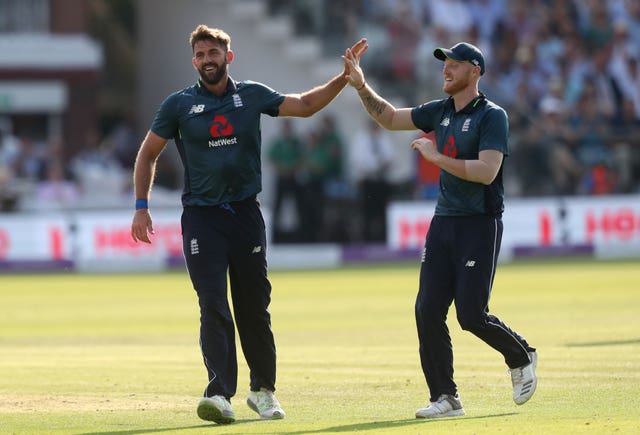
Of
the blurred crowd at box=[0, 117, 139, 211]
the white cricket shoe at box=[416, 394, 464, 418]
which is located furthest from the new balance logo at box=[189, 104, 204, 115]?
the blurred crowd at box=[0, 117, 139, 211]

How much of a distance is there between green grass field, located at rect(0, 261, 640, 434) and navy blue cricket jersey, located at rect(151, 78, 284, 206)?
137 cm

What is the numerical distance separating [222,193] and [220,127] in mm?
395

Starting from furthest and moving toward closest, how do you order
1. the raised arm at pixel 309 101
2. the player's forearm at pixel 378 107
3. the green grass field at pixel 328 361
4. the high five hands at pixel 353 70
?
the player's forearm at pixel 378 107 → the high five hands at pixel 353 70 → the raised arm at pixel 309 101 → the green grass field at pixel 328 361

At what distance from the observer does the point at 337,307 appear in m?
18.4

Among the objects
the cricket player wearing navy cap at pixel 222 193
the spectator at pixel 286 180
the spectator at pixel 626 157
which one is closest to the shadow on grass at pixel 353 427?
the cricket player wearing navy cap at pixel 222 193

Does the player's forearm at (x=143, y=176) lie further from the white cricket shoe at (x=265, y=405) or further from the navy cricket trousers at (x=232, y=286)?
the white cricket shoe at (x=265, y=405)

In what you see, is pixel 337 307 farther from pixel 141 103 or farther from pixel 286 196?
pixel 141 103

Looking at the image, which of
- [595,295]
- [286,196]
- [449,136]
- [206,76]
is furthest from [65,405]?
[286,196]

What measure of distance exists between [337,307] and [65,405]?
29.4 ft

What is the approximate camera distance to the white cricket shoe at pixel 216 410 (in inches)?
337

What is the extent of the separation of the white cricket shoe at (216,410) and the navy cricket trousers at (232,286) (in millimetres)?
138

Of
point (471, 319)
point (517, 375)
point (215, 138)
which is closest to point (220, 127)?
point (215, 138)

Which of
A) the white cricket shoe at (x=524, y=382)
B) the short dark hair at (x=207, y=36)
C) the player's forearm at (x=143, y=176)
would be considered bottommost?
the white cricket shoe at (x=524, y=382)

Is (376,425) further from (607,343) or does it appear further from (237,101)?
(607,343)
